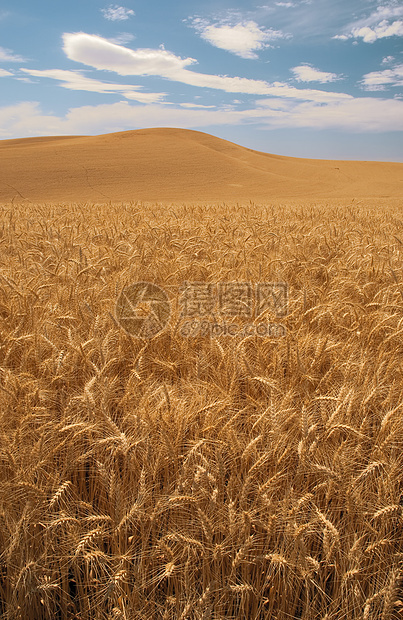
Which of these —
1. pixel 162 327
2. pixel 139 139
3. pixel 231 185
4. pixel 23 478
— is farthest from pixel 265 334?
pixel 139 139

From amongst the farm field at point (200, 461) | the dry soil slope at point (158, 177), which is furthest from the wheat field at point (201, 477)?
the dry soil slope at point (158, 177)

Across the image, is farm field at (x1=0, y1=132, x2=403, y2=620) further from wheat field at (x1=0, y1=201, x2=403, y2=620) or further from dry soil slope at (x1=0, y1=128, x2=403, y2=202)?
dry soil slope at (x1=0, y1=128, x2=403, y2=202)

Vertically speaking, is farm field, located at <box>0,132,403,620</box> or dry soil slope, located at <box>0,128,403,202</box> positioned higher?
dry soil slope, located at <box>0,128,403,202</box>

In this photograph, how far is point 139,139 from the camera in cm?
3525

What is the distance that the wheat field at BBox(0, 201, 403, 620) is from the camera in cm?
100

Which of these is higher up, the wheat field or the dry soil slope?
the dry soil slope

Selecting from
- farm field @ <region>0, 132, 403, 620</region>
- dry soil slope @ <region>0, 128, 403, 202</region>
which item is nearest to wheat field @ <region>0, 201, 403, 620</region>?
farm field @ <region>0, 132, 403, 620</region>

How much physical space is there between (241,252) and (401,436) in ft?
8.14

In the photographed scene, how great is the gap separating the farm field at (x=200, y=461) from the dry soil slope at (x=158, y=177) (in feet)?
47.1

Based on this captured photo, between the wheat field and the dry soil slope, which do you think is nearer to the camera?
the wheat field

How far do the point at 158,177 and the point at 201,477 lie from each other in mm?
24358

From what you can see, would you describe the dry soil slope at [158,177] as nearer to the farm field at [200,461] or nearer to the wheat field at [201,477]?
the farm field at [200,461]

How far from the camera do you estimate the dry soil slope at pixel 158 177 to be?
62.4ft

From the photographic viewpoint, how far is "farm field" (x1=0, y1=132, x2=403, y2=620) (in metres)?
1.00
